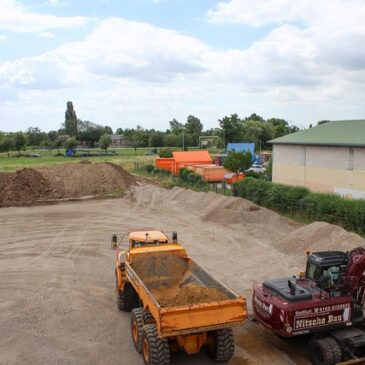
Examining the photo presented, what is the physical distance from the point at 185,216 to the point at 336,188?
30.7 ft

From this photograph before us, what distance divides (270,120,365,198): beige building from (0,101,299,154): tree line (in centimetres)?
4291

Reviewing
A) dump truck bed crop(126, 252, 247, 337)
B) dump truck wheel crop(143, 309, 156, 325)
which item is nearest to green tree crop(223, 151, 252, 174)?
dump truck bed crop(126, 252, 247, 337)

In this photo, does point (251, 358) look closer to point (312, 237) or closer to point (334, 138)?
point (312, 237)

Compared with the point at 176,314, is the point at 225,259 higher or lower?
lower

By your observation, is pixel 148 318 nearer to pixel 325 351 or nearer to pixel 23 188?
pixel 325 351

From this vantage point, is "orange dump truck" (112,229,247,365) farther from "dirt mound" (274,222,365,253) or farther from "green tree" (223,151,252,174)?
"green tree" (223,151,252,174)

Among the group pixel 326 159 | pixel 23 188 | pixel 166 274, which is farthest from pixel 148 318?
pixel 23 188

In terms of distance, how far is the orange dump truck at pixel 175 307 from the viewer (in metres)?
8.58

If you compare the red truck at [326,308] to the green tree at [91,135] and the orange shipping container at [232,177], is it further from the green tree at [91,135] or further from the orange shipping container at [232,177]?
the green tree at [91,135]

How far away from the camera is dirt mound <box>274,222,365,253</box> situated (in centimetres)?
1736

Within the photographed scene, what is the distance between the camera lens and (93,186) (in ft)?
121

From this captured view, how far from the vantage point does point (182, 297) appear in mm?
9523

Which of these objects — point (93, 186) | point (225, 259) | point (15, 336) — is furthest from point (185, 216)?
point (15, 336)

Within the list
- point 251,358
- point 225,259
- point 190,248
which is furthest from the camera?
point 190,248
